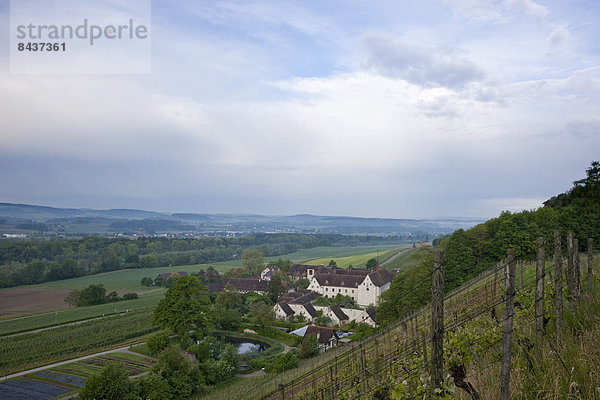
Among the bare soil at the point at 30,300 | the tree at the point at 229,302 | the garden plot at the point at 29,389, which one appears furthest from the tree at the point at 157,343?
the bare soil at the point at 30,300

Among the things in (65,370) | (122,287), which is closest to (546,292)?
(65,370)

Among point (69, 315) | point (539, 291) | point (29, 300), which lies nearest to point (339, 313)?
point (69, 315)

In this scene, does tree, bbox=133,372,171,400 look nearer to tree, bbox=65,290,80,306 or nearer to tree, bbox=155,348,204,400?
tree, bbox=155,348,204,400

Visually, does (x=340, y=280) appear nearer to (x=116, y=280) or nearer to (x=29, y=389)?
(x=29, y=389)

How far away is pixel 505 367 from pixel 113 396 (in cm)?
1887

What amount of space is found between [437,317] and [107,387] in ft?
60.6

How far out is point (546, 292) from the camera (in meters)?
6.89

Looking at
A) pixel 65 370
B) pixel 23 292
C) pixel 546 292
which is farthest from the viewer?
pixel 23 292

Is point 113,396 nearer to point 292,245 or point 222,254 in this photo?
point 222,254

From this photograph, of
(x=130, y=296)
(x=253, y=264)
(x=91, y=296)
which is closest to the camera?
(x=91, y=296)

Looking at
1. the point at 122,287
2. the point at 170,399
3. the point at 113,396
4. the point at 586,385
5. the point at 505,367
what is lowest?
the point at 122,287

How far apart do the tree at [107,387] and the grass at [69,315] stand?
29.4 meters

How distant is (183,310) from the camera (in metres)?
32.8

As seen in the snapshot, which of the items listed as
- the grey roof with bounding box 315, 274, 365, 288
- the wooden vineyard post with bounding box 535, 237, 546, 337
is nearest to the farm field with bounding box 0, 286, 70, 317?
the grey roof with bounding box 315, 274, 365, 288
